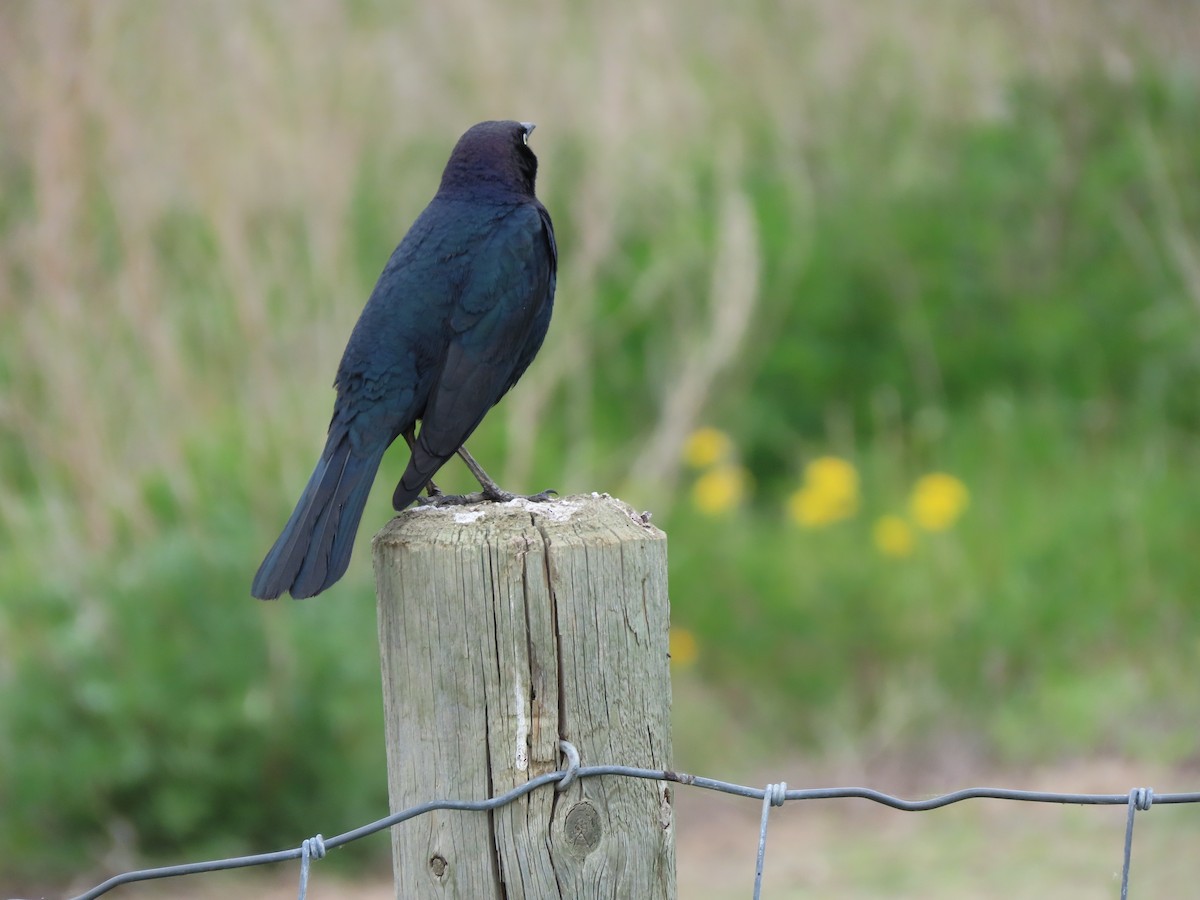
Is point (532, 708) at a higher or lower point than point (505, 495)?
lower

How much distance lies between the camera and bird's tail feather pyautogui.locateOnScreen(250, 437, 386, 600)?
2434mm

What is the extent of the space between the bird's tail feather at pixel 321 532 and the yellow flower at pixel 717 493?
11.6ft

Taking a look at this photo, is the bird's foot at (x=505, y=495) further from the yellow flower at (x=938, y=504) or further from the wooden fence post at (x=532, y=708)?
the yellow flower at (x=938, y=504)

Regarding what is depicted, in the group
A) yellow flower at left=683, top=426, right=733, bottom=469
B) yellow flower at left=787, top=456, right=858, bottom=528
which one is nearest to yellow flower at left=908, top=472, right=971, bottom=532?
yellow flower at left=787, top=456, right=858, bottom=528

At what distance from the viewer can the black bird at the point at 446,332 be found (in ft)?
9.68

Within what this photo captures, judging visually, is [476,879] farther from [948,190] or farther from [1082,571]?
[948,190]

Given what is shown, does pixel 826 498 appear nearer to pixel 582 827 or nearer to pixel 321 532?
pixel 321 532

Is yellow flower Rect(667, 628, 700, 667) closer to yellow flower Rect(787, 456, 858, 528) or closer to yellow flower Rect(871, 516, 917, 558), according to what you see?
yellow flower Rect(787, 456, 858, 528)

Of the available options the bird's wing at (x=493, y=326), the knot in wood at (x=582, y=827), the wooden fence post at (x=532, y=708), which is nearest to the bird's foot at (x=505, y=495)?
the bird's wing at (x=493, y=326)

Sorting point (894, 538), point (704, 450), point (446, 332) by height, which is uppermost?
point (446, 332)

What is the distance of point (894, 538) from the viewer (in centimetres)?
609

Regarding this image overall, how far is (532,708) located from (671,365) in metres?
5.12

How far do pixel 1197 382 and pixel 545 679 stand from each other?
5.91 m

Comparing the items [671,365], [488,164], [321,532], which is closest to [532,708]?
[321,532]
